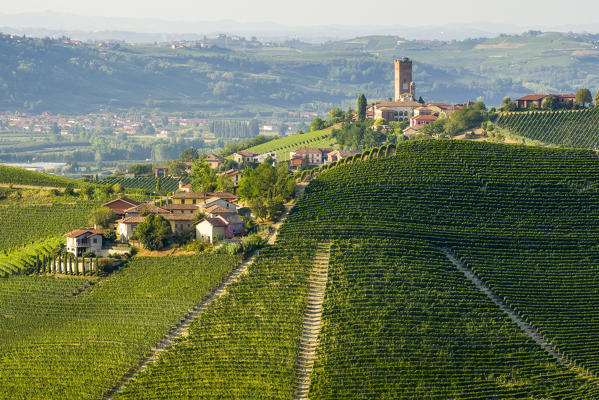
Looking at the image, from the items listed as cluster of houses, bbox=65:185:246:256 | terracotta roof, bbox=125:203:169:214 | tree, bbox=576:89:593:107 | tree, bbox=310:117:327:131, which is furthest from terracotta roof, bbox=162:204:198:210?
tree, bbox=310:117:327:131

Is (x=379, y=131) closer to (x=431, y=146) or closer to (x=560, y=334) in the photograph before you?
(x=431, y=146)

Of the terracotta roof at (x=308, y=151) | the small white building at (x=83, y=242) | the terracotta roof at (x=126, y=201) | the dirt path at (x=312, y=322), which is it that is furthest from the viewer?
the terracotta roof at (x=308, y=151)

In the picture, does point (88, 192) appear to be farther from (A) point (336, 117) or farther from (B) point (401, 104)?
(A) point (336, 117)

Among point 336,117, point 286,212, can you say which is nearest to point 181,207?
point 286,212

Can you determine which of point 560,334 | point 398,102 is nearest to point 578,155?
point 560,334

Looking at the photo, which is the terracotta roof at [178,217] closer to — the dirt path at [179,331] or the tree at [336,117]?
the dirt path at [179,331]

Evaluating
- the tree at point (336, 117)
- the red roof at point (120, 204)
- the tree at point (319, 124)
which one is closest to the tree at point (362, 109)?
the tree at point (336, 117)
